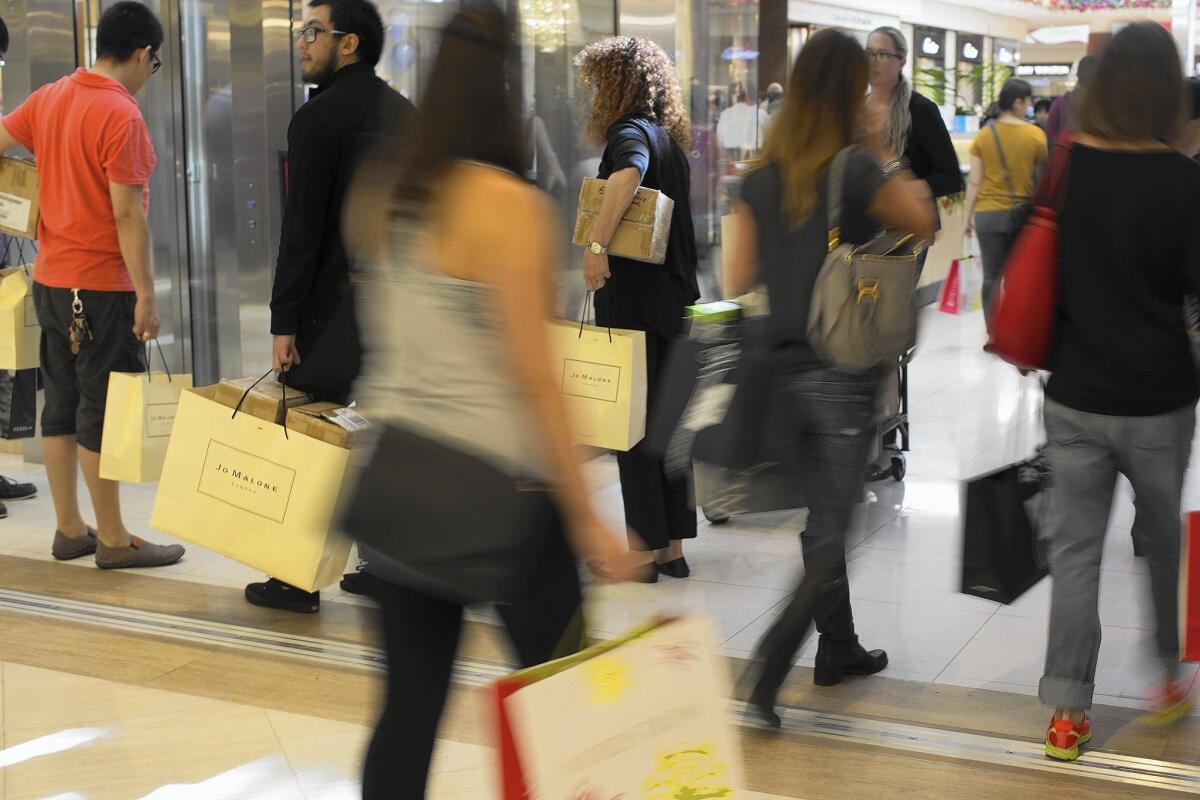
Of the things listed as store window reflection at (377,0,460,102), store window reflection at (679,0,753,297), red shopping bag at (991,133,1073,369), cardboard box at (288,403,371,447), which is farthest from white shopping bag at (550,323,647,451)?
store window reflection at (679,0,753,297)

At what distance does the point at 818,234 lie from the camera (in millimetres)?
2873

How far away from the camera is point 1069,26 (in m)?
30.5

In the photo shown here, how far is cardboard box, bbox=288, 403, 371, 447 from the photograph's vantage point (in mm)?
3406

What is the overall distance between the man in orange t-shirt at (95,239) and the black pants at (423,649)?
8.58ft

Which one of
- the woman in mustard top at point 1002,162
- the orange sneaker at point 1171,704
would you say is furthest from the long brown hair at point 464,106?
the woman in mustard top at point 1002,162

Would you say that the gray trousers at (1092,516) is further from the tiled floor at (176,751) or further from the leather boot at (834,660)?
the tiled floor at (176,751)

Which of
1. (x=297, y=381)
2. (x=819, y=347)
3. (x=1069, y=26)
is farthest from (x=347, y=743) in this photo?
(x=1069, y=26)

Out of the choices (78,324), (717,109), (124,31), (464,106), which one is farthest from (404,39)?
(464,106)

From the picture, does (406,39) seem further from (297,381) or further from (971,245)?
(971,245)

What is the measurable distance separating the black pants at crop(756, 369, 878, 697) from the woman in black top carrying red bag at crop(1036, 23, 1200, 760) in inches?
18.2

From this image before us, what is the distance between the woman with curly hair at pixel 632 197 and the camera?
13.6 feet

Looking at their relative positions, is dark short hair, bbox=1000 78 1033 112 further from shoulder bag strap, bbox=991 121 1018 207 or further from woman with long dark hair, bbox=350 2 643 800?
woman with long dark hair, bbox=350 2 643 800

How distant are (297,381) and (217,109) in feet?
9.42

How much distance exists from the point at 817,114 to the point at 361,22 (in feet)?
4.98
